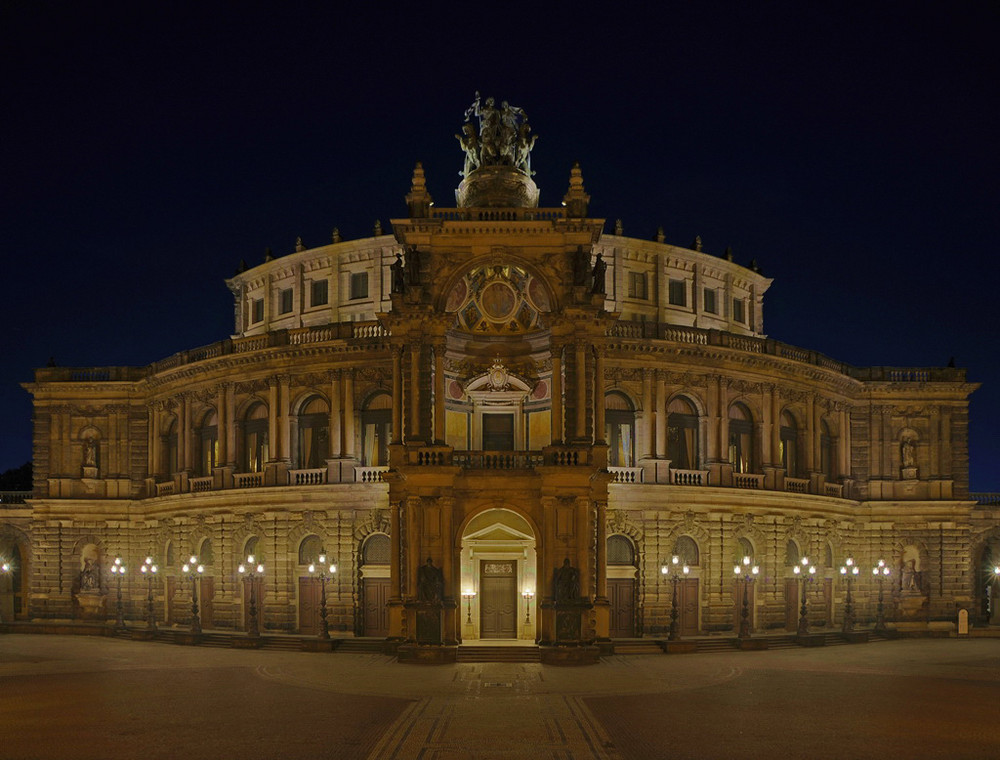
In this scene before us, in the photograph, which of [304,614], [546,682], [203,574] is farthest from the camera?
[203,574]

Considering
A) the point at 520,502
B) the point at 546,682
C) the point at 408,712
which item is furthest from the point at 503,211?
the point at 408,712

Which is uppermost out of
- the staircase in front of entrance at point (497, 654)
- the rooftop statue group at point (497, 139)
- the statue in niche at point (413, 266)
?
the rooftop statue group at point (497, 139)

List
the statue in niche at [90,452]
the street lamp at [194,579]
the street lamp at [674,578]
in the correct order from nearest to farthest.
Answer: the street lamp at [674,578]
the street lamp at [194,579]
the statue in niche at [90,452]

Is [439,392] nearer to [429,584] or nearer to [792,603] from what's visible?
[429,584]

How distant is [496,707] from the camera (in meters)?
31.3

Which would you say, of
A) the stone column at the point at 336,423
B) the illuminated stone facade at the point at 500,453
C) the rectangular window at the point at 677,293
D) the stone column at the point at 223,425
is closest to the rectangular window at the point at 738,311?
the illuminated stone facade at the point at 500,453

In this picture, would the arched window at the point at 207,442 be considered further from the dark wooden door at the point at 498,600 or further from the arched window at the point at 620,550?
the arched window at the point at 620,550

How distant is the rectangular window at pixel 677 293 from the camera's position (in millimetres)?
66750

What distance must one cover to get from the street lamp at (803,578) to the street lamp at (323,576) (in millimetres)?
21941

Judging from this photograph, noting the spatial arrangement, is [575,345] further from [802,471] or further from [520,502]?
[802,471]

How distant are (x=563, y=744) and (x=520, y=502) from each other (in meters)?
20.8

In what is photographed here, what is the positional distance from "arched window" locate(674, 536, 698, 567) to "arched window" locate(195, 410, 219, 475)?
1001 inches

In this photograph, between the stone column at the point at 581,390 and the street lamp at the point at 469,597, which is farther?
the street lamp at the point at 469,597

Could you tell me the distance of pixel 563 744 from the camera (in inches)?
1009
